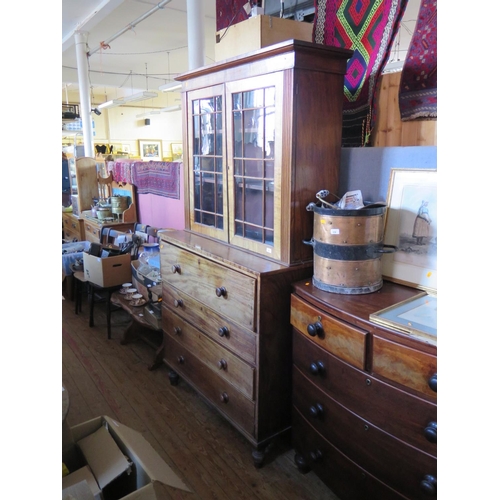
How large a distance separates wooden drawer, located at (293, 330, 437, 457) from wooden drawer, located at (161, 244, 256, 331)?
0.30 meters

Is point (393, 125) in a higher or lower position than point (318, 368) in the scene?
higher

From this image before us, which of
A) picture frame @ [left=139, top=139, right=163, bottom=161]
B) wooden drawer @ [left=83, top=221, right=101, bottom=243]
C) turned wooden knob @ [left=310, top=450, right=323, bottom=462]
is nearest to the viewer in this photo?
turned wooden knob @ [left=310, top=450, right=323, bottom=462]

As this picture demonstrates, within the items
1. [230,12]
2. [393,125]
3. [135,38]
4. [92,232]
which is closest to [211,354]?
[393,125]

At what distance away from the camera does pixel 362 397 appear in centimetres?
155

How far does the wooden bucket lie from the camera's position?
1.67 m

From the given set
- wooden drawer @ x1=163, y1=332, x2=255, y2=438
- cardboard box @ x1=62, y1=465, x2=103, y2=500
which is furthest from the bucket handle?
cardboard box @ x1=62, y1=465, x2=103, y2=500

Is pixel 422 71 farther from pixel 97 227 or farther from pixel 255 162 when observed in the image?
pixel 97 227

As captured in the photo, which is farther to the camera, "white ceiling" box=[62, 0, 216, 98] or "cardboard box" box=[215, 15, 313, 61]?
"white ceiling" box=[62, 0, 216, 98]

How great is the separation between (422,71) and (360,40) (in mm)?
410

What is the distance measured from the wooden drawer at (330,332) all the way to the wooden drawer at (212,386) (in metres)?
0.55

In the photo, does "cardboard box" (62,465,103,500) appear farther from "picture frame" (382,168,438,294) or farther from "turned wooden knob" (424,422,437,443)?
"picture frame" (382,168,438,294)
